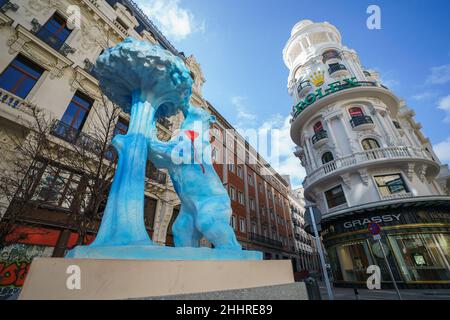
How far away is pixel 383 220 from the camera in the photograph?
11562 mm

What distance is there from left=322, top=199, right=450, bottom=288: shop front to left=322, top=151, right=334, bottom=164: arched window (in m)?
4.57

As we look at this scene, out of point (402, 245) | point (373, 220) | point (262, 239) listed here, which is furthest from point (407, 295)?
point (262, 239)

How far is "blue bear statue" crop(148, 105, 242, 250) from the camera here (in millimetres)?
2399

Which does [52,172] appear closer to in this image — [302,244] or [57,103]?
[57,103]

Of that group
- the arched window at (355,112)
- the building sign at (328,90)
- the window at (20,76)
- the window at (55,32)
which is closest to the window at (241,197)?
the building sign at (328,90)

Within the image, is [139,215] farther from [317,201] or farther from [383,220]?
[317,201]

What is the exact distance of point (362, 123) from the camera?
1477 centimetres

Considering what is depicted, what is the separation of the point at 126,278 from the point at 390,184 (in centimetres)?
1589

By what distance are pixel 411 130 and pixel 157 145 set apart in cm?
2658

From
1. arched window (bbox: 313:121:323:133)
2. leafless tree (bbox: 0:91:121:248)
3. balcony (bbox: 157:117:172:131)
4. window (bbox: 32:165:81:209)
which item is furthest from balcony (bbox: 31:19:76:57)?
arched window (bbox: 313:121:323:133)

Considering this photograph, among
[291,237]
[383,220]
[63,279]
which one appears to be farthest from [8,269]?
[291,237]

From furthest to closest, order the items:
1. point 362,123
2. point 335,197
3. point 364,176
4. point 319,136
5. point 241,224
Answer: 1. point 241,224
2. point 319,136
3. point 362,123
4. point 335,197
5. point 364,176

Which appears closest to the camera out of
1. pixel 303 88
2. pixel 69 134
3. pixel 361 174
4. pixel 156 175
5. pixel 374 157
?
pixel 69 134

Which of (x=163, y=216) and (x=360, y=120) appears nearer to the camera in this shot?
(x=163, y=216)
